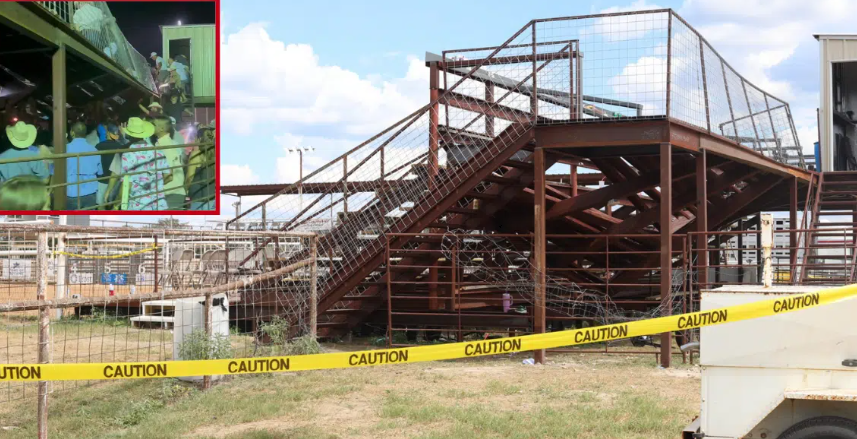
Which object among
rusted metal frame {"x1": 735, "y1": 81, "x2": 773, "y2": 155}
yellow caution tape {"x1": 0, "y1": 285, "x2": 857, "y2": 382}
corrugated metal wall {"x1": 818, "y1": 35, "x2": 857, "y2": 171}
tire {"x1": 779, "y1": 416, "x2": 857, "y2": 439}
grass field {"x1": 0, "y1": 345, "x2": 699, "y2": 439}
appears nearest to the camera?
tire {"x1": 779, "y1": 416, "x2": 857, "y2": 439}

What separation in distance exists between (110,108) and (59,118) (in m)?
0.85

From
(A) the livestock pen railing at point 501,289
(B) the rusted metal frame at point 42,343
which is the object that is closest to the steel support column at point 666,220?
(A) the livestock pen railing at point 501,289

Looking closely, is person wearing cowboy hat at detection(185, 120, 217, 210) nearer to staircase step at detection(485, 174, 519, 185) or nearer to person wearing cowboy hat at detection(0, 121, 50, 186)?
person wearing cowboy hat at detection(0, 121, 50, 186)

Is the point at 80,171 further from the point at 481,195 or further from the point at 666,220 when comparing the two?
the point at 666,220

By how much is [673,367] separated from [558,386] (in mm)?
2754

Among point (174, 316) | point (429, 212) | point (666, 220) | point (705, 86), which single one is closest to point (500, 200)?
point (429, 212)

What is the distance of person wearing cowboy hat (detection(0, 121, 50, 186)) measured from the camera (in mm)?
13016

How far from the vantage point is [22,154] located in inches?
512

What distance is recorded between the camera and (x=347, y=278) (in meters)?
14.0

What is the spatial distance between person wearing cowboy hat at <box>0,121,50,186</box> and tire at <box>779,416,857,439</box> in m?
12.0

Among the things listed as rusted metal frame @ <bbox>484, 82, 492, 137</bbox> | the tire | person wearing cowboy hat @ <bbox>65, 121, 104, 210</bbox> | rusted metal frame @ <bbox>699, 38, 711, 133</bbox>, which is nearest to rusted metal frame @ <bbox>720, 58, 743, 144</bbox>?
rusted metal frame @ <bbox>699, 38, 711, 133</bbox>

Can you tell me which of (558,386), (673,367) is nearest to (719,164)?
(673,367)

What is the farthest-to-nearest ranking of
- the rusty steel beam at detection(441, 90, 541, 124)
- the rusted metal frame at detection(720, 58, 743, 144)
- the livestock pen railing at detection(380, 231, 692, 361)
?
the rusted metal frame at detection(720, 58, 743, 144) < the livestock pen railing at detection(380, 231, 692, 361) < the rusty steel beam at detection(441, 90, 541, 124)

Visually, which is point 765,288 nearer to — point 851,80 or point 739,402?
point 739,402
